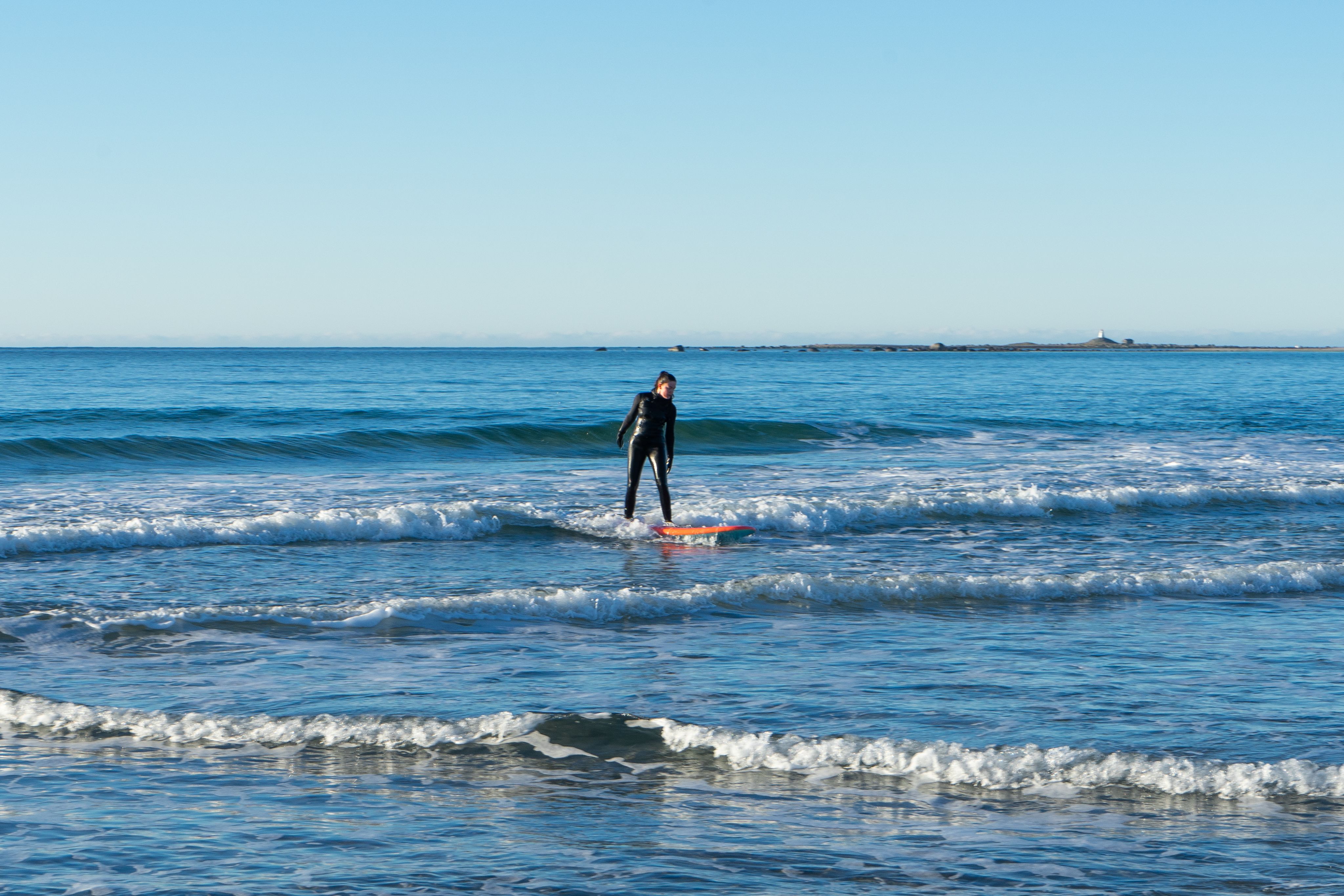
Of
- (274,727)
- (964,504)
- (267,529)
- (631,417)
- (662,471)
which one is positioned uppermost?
(631,417)

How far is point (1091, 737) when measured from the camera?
6.84 m

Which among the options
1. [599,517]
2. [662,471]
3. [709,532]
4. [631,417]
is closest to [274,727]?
[709,532]

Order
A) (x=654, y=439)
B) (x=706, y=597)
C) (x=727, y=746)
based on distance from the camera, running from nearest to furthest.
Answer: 1. (x=727, y=746)
2. (x=706, y=597)
3. (x=654, y=439)

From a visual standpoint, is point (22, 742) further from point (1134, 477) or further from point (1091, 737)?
point (1134, 477)

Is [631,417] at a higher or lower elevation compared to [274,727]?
higher

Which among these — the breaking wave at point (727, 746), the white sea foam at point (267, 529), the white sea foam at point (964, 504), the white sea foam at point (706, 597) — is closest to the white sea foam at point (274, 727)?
the breaking wave at point (727, 746)

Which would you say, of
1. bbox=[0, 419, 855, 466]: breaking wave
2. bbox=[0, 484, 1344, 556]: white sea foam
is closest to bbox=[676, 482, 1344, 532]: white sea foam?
bbox=[0, 484, 1344, 556]: white sea foam

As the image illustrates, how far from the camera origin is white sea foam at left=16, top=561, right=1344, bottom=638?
32.9ft

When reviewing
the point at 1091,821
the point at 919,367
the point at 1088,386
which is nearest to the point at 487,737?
the point at 1091,821

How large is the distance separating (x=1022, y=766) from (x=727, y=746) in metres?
1.64

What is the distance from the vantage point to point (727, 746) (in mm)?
6781

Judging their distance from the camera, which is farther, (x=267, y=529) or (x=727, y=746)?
(x=267, y=529)

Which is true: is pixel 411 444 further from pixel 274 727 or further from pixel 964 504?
pixel 274 727

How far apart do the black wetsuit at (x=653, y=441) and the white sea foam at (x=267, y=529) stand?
6.71 feet
